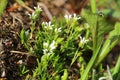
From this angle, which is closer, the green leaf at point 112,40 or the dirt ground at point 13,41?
the dirt ground at point 13,41

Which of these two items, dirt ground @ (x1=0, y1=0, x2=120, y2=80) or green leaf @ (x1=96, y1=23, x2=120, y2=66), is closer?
dirt ground @ (x1=0, y1=0, x2=120, y2=80)

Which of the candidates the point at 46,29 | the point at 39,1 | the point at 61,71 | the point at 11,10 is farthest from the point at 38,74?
the point at 39,1

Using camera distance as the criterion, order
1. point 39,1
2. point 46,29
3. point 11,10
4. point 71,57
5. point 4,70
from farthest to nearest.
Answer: point 39,1 < point 11,10 < point 71,57 < point 46,29 < point 4,70

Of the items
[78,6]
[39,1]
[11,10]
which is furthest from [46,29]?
[78,6]

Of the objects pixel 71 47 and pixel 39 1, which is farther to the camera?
pixel 39 1

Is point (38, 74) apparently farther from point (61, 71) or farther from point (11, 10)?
point (11, 10)

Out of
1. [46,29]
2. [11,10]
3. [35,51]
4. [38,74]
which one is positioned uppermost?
[11,10]

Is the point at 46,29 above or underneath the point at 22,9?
underneath

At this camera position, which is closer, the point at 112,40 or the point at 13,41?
the point at 13,41

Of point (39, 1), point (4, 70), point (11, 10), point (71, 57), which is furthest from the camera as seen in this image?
point (39, 1)

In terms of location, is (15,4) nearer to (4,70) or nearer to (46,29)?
(46,29)
